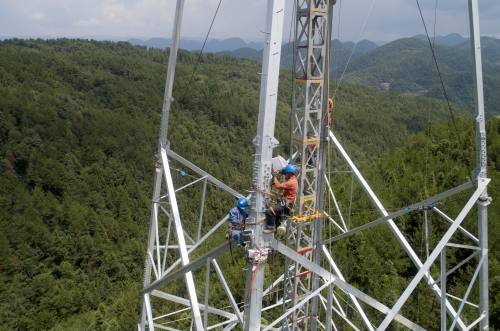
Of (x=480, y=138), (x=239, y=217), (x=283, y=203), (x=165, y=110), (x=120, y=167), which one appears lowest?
(x=120, y=167)

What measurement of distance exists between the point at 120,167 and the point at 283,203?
95.2 metres

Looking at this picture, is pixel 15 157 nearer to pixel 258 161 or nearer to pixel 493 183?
pixel 493 183

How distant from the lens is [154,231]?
1273 centimetres

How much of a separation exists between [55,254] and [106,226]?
427 inches

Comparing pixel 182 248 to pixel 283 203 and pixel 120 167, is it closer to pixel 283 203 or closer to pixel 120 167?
pixel 283 203

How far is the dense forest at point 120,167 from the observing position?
28766mm

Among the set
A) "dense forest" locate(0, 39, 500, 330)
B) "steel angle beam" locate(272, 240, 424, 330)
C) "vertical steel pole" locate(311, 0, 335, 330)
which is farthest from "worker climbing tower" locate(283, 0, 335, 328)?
"dense forest" locate(0, 39, 500, 330)

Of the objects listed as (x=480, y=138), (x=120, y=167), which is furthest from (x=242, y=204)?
(x=120, y=167)

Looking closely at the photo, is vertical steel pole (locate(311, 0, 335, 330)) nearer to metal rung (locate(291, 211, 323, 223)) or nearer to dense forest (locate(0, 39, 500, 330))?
metal rung (locate(291, 211, 323, 223))

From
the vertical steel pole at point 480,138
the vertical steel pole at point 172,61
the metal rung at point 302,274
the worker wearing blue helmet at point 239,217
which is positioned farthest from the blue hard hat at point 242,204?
the vertical steel pole at point 480,138

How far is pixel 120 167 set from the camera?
9875 cm

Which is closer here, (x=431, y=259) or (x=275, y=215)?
(x=275, y=215)

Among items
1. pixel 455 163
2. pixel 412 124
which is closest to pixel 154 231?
pixel 455 163

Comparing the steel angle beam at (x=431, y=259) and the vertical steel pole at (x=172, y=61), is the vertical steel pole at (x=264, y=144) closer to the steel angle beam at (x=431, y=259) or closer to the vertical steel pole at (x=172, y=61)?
the steel angle beam at (x=431, y=259)
